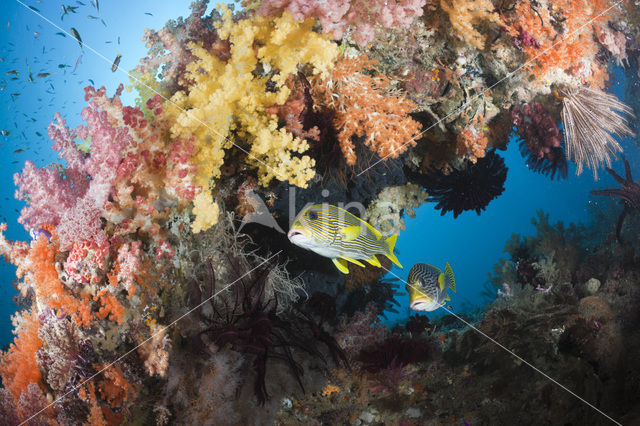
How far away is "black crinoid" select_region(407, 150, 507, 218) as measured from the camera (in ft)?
17.5

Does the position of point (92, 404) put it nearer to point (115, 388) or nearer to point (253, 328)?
point (115, 388)

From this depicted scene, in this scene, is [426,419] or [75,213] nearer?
[75,213]

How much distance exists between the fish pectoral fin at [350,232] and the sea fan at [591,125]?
4.40 m

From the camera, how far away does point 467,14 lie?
12.4 ft

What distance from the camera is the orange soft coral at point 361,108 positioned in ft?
11.6

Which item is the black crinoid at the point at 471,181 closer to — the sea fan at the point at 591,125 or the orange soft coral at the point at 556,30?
the sea fan at the point at 591,125

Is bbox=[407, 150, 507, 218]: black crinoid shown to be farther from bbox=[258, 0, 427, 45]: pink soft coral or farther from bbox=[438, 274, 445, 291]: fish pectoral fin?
bbox=[258, 0, 427, 45]: pink soft coral

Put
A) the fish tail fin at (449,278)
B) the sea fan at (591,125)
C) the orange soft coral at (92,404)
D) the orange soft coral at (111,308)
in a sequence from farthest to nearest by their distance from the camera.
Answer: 1. the sea fan at (591,125)
2. the fish tail fin at (449,278)
3. the orange soft coral at (111,308)
4. the orange soft coral at (92,404)

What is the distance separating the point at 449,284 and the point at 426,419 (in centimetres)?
129

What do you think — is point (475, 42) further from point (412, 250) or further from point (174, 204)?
A: point (412, 250)

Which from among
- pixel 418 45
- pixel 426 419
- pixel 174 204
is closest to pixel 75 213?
pixel 174 204

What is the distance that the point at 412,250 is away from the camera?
3927 inches

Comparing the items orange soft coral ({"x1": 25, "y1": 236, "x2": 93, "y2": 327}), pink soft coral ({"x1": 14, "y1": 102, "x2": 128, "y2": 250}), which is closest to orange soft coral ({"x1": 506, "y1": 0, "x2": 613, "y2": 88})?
pink soft coral ({"x1": 14, "y1": 102, "x2": 128, "y2": 250})

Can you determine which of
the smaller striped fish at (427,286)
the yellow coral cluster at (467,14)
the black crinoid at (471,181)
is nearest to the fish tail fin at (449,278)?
the smaller striped fish at (427,286)
